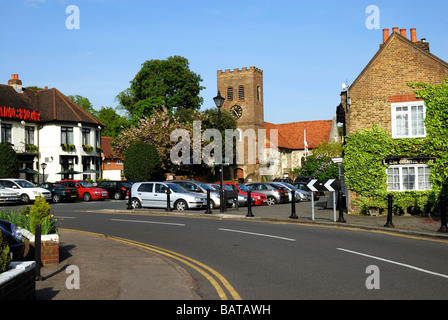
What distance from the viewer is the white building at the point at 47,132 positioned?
1713 inches

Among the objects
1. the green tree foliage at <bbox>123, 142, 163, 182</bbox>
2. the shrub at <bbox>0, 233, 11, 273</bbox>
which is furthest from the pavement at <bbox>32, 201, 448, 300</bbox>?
the green tree foliage at <bbox>123, 142, 163, 182</bbox>

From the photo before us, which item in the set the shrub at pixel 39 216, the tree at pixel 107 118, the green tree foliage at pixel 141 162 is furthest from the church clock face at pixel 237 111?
the shrub at pixel 39 216

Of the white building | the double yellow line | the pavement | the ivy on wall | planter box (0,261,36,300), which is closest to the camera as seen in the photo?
planter box (0,261,36,300)

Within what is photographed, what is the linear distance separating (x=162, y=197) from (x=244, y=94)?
164ft

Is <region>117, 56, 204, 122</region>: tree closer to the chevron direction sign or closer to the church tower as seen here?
the church tower

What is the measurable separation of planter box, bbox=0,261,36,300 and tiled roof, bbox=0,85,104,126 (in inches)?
1674

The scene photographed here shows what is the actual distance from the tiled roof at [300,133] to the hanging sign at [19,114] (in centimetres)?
4086

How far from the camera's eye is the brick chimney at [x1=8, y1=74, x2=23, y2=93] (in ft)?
157

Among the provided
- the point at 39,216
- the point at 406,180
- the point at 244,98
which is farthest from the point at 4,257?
the point at 244,98

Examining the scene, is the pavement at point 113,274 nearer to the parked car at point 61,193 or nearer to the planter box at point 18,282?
the planter box at point 18,282

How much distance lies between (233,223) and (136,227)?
3741mm

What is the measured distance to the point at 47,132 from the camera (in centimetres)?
4606
